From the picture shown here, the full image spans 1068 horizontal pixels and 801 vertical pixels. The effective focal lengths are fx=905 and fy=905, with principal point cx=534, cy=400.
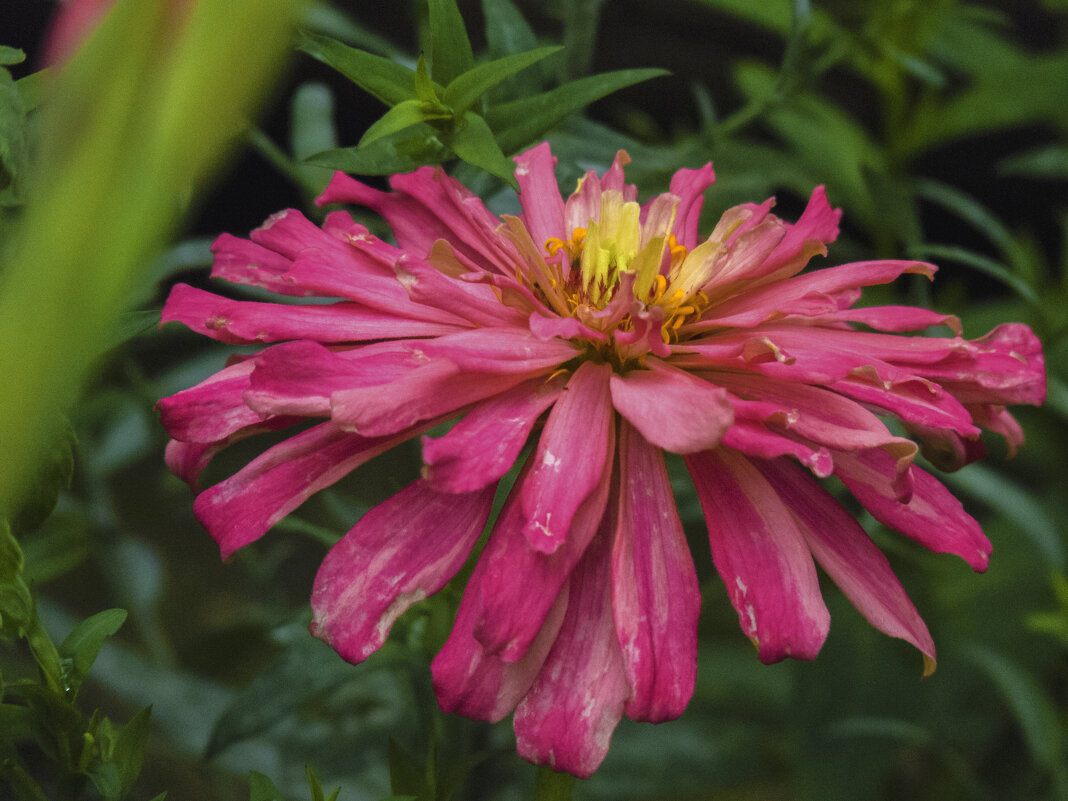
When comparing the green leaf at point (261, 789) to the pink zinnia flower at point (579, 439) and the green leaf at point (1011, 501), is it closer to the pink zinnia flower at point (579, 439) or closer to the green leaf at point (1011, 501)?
the pink zinnia flower at point (579, 439)

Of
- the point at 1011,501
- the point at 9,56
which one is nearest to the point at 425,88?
the point at 9,56

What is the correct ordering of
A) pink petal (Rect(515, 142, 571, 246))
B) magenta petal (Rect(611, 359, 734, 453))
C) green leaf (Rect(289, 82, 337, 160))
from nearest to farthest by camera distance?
magenta petal (Rect(611, 359, 734, 453)) < pink petal (Rect(515, 142, 571, 246)) < green leaf (Rect(289, 82, 337, 160))

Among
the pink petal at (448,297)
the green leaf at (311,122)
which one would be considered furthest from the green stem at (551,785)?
the green leaf at (311,122)

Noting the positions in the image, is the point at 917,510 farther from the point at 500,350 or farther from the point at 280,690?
the point at 280,690

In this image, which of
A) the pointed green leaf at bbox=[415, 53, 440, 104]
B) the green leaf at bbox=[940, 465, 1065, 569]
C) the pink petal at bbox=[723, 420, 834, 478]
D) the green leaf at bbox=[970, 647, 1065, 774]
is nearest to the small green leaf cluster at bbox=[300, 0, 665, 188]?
the pointed green leaf at bbox=[415, 53, 440, 104]

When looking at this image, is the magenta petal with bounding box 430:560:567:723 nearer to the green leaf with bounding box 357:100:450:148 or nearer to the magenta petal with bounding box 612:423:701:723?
the magenta petal with bounding box 612:423:701:723

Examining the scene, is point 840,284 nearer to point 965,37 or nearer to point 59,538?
point 59,538

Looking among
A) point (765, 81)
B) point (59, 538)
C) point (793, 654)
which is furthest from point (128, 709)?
point (765, 81)
